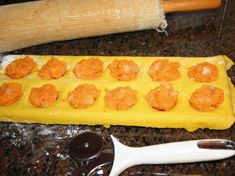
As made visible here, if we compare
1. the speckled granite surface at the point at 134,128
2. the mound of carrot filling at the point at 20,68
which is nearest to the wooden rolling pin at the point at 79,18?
the speckled granite surface at the point at 134,128

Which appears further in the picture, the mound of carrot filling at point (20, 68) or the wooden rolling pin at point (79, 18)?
the wooden rolling pin at point (79, 18)

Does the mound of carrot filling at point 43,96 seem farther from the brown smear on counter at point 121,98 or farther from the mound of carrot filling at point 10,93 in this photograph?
the brown smear on counter at point 121,98

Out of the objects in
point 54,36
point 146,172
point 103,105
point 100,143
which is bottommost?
point 146,172

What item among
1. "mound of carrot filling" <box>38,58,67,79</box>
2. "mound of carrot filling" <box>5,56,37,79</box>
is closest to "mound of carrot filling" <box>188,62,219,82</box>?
"mound of carrot filling" <box>38,58,67,79</box>

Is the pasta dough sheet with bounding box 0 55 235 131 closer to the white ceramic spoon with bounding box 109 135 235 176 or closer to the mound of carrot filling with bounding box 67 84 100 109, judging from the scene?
the mound of carrot filling with bounding box 67 84 100 109

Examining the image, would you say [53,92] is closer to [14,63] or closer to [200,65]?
[14,63]

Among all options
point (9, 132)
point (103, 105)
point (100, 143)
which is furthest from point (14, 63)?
point (100, 143)
